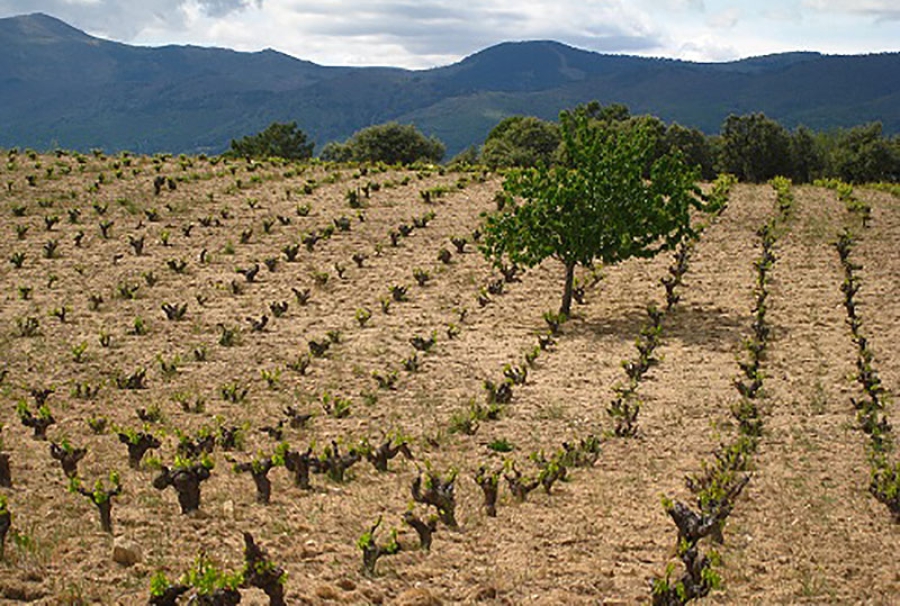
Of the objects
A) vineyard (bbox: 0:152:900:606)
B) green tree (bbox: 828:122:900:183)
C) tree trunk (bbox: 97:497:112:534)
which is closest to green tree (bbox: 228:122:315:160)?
green tree (bbox: 828:122:900:183)

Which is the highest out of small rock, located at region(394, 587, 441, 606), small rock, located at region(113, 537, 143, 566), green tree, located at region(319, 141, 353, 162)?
green tree, located at region(319, 141, 353, 162)

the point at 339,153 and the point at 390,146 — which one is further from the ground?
the point at 390,146

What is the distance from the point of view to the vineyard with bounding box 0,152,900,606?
9.28m

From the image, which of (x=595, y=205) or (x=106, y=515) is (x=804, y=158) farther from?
(x=106, y=515)

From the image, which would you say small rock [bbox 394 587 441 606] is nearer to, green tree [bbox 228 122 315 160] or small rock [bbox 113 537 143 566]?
small rock [bbox 113 537 143 566]

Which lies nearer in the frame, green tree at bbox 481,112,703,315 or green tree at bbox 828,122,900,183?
green tree at bbox 481,112,703,315

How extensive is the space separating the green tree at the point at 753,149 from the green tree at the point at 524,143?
13336mm

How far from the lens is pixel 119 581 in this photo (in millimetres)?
8547

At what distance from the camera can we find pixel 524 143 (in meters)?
67.6

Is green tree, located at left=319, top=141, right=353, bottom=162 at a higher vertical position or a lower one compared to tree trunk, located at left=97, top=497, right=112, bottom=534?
higher

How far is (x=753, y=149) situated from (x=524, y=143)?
17.5m

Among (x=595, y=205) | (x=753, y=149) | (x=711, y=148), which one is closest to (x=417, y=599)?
(x=595, y=205)

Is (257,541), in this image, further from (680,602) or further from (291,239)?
(291,239)

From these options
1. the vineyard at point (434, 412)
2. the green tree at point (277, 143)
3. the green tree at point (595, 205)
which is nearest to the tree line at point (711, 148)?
the green tree at point (277, 143)
